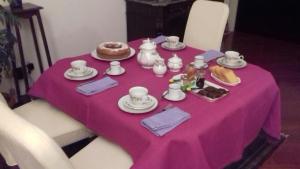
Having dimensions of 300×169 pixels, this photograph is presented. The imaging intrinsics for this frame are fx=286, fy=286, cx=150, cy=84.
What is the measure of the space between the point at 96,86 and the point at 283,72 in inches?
106

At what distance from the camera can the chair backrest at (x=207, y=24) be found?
6.49 feet

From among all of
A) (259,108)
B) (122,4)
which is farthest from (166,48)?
(122,4)

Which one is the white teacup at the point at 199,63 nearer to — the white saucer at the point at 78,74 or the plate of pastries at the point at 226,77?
the plate of pastries at the point at 226,77

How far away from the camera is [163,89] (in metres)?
1.35

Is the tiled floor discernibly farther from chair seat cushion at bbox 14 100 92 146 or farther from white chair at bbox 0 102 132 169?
white chair at bbox 0 102 132 169

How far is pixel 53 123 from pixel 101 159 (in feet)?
1.37

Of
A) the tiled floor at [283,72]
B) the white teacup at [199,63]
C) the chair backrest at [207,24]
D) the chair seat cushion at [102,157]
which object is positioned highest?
the chair backrest at [207,24]

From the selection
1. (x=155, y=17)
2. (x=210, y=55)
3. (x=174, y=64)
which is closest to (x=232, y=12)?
(x=155, y=17)

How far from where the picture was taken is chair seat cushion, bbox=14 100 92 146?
1479mm

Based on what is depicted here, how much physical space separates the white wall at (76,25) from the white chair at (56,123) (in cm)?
108

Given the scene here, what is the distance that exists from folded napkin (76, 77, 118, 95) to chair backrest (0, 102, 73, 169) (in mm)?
488

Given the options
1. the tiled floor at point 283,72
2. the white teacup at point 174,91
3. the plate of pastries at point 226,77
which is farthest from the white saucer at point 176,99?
the tiled floor at point 283,72

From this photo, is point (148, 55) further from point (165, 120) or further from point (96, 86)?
point (165, 120)

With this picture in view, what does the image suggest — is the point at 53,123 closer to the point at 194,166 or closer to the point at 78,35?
the point at 194,166
